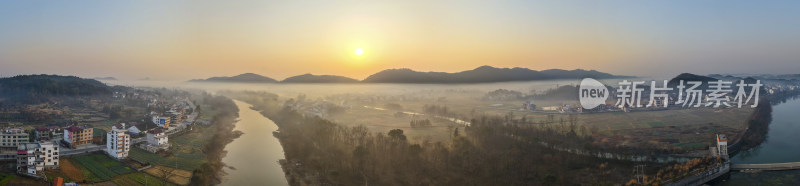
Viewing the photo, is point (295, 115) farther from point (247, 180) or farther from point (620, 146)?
point (620, 146)

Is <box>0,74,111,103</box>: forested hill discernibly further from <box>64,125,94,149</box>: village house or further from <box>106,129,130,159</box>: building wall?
<box>106,129,130,159</box>: building wall

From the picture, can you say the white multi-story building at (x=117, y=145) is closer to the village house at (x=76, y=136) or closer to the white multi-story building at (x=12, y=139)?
the village house at (x=76, y=136)

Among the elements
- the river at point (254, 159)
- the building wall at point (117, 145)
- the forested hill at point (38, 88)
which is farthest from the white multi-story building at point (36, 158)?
the forested hill at point (38, 88)

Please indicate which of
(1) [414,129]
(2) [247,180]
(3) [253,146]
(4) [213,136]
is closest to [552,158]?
(1) [414,129]

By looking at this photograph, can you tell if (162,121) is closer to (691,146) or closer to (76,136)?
(76,136)

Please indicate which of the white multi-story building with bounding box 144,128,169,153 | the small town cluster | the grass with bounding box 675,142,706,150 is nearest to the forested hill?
the small town cluster

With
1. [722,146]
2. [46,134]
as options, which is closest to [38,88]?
[46,134]
